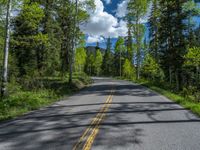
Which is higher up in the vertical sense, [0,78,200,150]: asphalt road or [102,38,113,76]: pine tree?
[102,38,113,76]: pine tree

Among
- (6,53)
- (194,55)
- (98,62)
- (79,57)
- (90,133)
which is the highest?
(79,57)

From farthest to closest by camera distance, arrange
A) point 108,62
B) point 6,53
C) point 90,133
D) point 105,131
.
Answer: point 108,62 → point 6,53 → point 105,131 → point 90,133

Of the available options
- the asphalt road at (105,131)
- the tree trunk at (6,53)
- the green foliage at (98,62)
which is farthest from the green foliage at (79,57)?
the asphalt road at (105,131)

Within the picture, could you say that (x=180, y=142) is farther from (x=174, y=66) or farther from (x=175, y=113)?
(x=174, y=66)

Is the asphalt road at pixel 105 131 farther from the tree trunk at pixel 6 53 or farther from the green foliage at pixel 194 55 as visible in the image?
the green foliage at pixel 194 55

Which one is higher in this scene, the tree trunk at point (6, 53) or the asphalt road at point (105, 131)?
the tree trunk at point (6, 53)

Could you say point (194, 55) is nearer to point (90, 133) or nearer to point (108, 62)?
point (90, 133)

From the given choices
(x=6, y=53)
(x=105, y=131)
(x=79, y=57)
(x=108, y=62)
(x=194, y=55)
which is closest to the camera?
(x=105, y=131)

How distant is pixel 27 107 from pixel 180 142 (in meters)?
9.45

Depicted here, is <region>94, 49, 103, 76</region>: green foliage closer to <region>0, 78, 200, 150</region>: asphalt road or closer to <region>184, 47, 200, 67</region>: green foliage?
<region>184, 47, 200, 67</region>: green foliage

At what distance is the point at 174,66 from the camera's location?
30.9 meters

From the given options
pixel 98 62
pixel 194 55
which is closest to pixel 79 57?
pixel 98 62

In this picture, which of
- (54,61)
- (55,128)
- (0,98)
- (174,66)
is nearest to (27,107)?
(0,98)

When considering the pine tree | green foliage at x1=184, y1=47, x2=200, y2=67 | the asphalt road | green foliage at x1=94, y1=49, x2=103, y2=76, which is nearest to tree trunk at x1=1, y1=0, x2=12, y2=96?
the asphalt road
